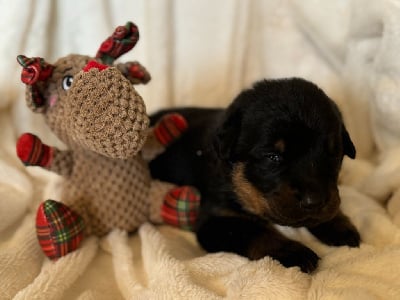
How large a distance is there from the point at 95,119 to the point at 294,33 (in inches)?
49.1

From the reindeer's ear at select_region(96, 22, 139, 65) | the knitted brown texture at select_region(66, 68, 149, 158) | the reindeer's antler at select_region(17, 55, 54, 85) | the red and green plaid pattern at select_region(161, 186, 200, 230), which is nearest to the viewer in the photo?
the knitted brown texture at select_region(66, 68, 149, 158)

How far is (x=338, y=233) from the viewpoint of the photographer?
60.1 inches

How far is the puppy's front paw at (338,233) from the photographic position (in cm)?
150

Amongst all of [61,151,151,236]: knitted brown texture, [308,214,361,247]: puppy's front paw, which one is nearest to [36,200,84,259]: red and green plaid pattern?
[61,151,151,236]: knitted brown texture

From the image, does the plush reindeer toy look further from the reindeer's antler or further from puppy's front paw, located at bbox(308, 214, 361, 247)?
puppy's front paw, located at bbox(308, 214, 361, 247)

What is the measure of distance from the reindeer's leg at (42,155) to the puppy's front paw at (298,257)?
735 mm

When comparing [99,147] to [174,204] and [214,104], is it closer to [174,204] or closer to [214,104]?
[174,204]

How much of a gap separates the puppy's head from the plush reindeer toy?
0.93 ft

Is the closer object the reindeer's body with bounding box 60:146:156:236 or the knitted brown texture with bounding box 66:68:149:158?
the knitted brown texture with bounding box 66:68:149:158

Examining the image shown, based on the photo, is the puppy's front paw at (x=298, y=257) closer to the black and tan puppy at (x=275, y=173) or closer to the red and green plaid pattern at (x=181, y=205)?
the black and tan puppy at (x=275, y=173)

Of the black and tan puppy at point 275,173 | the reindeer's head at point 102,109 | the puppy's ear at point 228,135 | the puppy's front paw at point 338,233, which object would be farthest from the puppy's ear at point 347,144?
the reindeer's head at point 102,109

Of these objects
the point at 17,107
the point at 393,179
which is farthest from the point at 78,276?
the point at 393,179

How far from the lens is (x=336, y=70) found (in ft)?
7.02

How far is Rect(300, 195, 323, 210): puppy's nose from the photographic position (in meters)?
1.30
